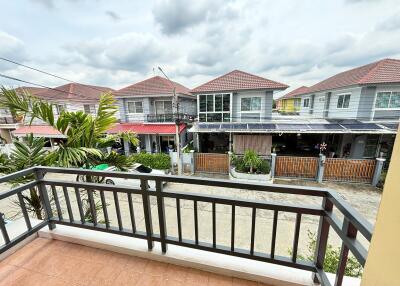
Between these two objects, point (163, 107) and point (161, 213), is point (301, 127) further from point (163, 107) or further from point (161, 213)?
point (161, 213)

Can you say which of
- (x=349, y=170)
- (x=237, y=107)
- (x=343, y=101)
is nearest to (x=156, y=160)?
(x=237, y=107)

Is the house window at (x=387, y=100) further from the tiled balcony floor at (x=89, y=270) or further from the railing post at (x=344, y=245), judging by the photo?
the tiled balcony floor at (x=89, y=270)

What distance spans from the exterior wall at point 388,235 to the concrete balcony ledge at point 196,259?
4.39ft

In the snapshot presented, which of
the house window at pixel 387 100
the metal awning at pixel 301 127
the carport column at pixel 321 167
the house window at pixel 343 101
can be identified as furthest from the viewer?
the house window at pixel 343 101

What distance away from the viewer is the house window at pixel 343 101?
37.0 ft

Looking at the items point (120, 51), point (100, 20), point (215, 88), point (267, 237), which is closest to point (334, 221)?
point (267, 237)

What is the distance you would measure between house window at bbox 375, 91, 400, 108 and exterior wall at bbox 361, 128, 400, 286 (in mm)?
13003

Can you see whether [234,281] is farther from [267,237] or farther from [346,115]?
[346,115]

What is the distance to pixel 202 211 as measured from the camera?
6309 millimetres

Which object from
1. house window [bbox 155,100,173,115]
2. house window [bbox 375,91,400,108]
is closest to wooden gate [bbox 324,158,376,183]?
house window [bbox 375,91,400,108]

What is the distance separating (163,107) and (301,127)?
363 inches

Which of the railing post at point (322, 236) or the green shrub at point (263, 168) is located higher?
the railing post at point (322, 236)

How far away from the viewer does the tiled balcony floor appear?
74.4 inches

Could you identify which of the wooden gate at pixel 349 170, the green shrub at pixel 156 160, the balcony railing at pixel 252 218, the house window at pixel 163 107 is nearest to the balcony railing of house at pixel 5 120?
the house window at pixel 163 107
